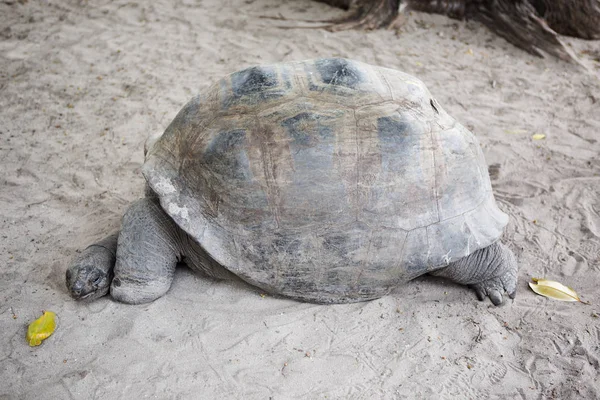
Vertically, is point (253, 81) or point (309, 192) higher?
point (253, 81)

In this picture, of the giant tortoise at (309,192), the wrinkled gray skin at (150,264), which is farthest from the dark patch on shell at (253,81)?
the wrinkled gray skin at (150,264)

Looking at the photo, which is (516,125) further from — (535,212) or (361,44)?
(361,44)

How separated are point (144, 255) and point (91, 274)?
0.35m

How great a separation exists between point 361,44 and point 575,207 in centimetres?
348

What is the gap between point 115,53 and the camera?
20.4 feet

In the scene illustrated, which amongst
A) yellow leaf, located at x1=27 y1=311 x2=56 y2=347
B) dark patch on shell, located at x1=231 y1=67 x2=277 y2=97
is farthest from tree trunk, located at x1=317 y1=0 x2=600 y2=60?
yellow leaf, located at x1=27 y1=311 x2=56 y2=347

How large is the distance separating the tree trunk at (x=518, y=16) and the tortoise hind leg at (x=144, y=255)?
461 centimetres

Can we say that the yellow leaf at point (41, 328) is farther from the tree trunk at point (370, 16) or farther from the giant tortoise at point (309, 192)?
the tree trunk at point (370, 16)

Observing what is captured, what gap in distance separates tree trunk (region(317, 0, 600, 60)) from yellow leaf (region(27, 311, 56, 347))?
5237mm

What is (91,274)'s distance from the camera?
320cm

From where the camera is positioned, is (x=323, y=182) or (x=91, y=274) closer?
(x=323, y=182)

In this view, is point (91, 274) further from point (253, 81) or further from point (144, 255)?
point (253, 81)

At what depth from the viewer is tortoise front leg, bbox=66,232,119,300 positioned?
125 inches

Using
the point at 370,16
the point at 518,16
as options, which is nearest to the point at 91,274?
the point at 370,16
